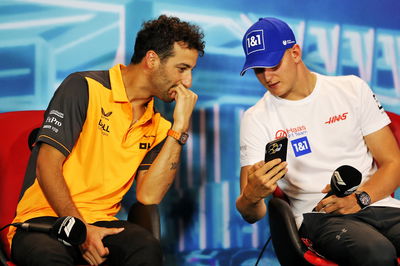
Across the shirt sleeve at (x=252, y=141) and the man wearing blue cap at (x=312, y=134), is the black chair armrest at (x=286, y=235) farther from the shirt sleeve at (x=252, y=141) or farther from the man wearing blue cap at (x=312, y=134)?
the shirt sleeve at (x=252, y=141)

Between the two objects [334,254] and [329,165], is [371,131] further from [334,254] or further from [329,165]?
[334,254]

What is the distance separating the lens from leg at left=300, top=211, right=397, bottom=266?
87.4 inches

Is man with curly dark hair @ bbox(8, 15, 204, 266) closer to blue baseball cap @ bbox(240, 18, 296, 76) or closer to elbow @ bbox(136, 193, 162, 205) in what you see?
elbow @ bbox(136, 193, 162, 205)

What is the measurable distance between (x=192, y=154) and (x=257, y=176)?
1.17 m

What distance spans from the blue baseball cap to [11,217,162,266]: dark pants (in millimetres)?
918

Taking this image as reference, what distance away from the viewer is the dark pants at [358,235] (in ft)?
7.30

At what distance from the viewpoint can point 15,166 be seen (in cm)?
262

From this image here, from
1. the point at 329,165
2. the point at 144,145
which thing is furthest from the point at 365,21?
the point at 144,145

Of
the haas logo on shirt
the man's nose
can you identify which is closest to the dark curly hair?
the man's nose

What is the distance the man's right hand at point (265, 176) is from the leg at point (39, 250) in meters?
0.75

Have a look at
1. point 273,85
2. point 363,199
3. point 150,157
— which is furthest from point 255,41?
point 363,199

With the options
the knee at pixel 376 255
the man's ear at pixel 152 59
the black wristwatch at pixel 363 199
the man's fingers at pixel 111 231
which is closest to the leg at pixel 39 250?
the man's fingers at pixel 111 231

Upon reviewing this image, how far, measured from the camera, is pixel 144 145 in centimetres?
278

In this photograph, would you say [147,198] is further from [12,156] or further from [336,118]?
[336,118]
